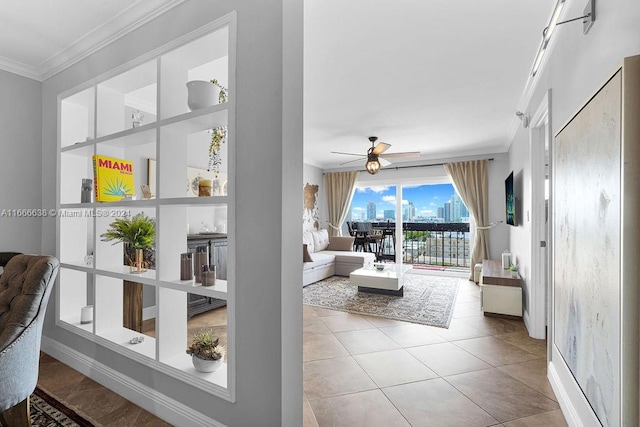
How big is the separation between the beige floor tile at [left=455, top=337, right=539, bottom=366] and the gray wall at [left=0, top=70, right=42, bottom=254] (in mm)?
3836


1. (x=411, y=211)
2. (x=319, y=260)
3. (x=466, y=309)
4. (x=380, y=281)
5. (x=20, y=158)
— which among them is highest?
(x=20, y=158)

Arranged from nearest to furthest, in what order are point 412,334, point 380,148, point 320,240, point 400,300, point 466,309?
point 412,334 → point 466,309 → point 400,300 → point 380,148 → point 320,240

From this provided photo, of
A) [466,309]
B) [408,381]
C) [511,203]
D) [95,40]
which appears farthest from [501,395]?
[95,40]

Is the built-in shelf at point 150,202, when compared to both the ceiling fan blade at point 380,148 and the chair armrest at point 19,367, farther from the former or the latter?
the ceiling fan blade at point 380,148

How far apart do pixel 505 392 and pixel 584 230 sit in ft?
4.37

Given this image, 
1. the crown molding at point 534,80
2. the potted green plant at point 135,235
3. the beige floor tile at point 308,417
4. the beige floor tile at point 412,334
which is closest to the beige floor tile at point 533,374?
the beige floor tile at point 412,334

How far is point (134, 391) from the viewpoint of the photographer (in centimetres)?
205

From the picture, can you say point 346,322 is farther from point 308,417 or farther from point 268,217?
point 268,217

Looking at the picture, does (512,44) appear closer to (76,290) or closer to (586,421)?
(586,421)

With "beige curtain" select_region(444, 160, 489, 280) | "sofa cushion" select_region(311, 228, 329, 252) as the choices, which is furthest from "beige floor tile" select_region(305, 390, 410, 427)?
"beige curtain" select_region(444, 160, 489, 280)

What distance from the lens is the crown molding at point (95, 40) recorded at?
6.48ft

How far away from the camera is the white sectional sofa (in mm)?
5743

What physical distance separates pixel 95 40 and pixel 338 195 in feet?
19.9

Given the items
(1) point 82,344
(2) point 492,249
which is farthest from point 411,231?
(1) point 82,344
